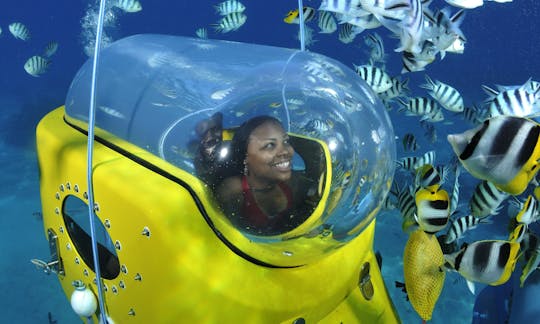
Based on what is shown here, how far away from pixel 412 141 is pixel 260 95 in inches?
126

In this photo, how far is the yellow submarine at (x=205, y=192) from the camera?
167cm

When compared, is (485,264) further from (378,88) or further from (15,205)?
(15,205)

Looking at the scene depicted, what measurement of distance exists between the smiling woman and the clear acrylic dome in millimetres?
23

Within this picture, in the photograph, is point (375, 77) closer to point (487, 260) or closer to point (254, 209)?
point (487, 260)

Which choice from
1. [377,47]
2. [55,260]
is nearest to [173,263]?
[55,260]

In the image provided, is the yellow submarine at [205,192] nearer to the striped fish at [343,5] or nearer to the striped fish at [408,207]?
the striped fish at [408,207]

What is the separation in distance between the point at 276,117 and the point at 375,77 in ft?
9.39

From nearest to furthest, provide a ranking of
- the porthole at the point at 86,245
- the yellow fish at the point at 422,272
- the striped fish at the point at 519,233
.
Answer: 1. the yellow fish at the point at 422,272
2. the porthole at the point at 86,245
3. the striped fish at the point at 519,233

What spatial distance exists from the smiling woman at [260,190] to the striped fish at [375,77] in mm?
2973

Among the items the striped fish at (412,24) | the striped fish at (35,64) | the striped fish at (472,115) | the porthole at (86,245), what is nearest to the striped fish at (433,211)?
the striped fish at (412,24)

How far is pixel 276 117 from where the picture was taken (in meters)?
1.95

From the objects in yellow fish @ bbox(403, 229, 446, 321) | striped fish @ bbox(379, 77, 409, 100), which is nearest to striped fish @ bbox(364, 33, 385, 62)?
striped fish @ bbox(379, 77, 409, 100)

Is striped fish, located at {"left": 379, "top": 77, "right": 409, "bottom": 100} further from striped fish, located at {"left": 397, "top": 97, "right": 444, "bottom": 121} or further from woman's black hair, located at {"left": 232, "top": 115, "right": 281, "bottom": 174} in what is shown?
woman's black hair, located at {"left": 232, "top": 115, "right": 281, "bottom": 174}

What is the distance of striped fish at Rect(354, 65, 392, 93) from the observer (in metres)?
4.48
